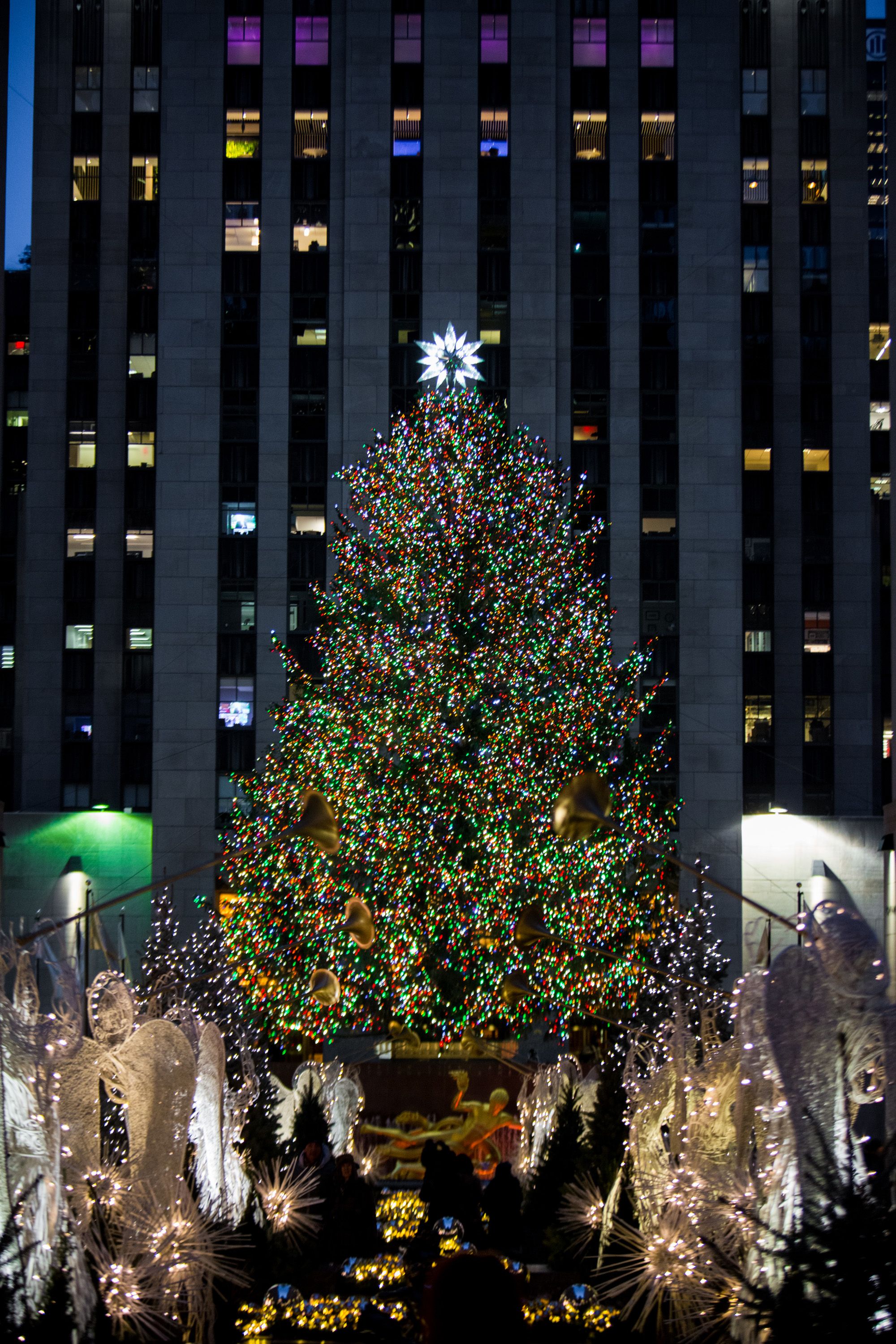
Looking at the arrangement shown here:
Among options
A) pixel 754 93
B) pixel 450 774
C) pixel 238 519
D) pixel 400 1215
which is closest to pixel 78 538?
→ pixel 238 519

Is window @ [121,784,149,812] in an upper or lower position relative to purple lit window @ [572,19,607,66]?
lower

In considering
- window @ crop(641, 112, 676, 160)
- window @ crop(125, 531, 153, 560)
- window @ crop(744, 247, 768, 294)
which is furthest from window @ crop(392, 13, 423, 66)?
window @ crop(125, 531, 153, 560)

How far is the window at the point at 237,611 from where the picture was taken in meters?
45.8

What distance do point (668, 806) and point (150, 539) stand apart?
22.1 m

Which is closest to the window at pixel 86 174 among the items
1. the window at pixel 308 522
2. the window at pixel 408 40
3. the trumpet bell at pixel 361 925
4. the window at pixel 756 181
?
the window at pixel 408 40

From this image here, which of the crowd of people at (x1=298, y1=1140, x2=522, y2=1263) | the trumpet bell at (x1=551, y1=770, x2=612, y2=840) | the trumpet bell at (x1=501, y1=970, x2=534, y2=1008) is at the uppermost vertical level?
the trumpet bell at (x1=501, y1=970, x2=534, y2=1008)

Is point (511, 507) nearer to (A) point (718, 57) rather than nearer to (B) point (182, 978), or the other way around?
(B) point (182, 978)

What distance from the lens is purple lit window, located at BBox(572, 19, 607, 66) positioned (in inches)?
1908

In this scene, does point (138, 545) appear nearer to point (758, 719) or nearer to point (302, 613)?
point (302, 613)

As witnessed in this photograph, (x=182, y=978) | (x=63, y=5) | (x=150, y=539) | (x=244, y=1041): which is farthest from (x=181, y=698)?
(x=244, y=1041)

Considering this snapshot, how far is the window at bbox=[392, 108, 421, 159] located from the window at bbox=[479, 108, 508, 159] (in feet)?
6.52

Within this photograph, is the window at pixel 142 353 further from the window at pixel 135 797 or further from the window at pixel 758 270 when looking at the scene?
the window at pixel 758 270

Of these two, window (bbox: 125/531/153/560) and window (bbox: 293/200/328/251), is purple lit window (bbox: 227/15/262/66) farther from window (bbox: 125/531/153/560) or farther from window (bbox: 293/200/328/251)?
window (bbox: 125/531/153/560)

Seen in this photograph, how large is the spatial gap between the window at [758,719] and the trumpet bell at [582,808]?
37.0 metres
